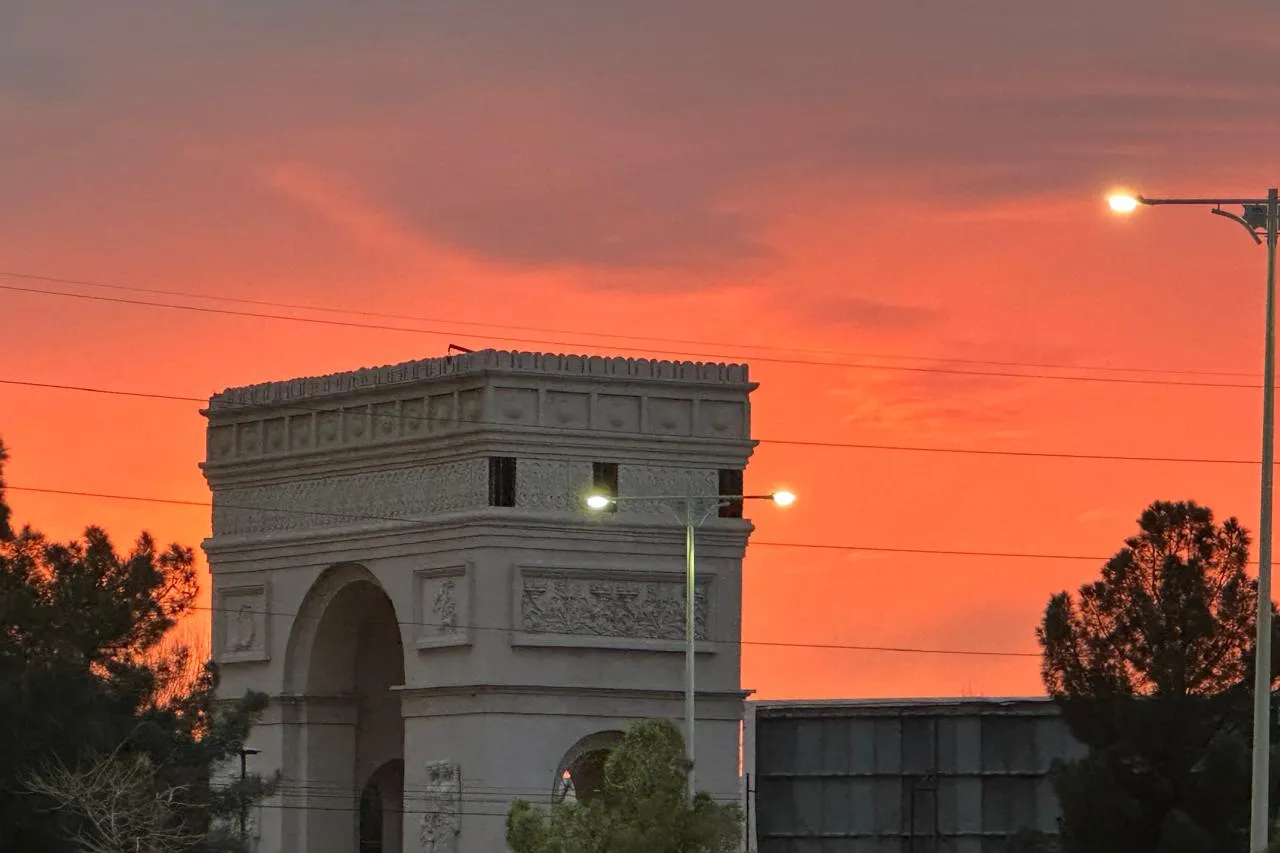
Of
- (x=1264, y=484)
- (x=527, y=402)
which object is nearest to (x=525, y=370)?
(x=527, y=402)

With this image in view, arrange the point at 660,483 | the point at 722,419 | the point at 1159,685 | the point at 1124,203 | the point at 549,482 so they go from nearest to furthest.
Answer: the point at 1124,203 < the point at 1159,685 < the point at 549,482 < the point at 660,483 < the point at 722,419

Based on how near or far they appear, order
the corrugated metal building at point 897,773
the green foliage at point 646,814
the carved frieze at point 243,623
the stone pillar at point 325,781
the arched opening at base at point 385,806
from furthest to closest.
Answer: the arched opening at base at point 385,806 < the carved frieze at point 243,623 < the stone pillar at point 325,781 < the corrugated metal building at point 897,773 < the green foliage at point 646,814

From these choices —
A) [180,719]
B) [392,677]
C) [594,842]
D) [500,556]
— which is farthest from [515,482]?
[594,842]

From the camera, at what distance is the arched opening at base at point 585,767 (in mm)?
78688

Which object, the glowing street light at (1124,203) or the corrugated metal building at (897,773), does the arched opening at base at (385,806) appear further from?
the glowing street light at (1124,203)

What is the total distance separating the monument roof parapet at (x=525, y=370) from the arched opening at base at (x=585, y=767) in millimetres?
7707

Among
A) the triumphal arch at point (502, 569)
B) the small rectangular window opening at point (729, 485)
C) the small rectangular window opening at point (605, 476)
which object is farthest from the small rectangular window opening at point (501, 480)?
the small rectangular window opening at point (729, 485)

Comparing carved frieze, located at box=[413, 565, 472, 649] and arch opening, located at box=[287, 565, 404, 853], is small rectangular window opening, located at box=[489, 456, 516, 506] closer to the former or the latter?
carved frieze, located at box=[413, 565, 472, 649]

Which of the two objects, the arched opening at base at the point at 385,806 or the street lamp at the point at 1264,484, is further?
the arched opening at base at the point at 385,806

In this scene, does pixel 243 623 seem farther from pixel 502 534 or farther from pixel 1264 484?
pixel 1264 484

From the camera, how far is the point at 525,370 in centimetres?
7838

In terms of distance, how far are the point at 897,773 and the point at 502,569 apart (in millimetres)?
10996

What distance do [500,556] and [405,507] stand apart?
3301 millimetres

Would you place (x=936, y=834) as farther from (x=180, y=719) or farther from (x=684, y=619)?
(x=180, y=719)
